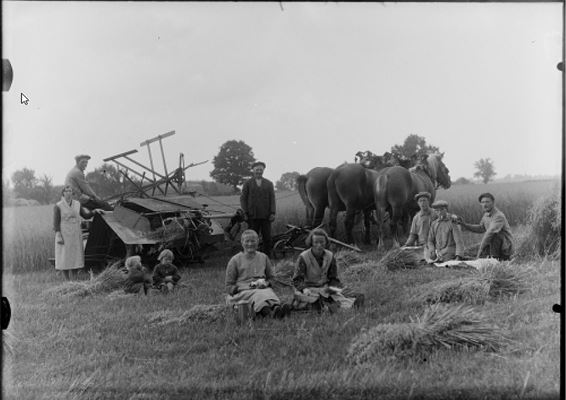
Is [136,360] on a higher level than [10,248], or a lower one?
lower

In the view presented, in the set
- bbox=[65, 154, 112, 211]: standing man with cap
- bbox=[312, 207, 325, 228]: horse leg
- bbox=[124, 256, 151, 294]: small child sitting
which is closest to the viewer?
bbox=[65, 154, 112, 211]: standing man with cap

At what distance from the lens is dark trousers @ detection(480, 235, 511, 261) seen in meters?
3.54

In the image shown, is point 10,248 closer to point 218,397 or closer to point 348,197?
point 218,397

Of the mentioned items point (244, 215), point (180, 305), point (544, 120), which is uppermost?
Answer: point (544, 120)

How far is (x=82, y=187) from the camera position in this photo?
3.28 m

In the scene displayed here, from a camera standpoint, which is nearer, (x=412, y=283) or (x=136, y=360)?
(x=136, y=360)

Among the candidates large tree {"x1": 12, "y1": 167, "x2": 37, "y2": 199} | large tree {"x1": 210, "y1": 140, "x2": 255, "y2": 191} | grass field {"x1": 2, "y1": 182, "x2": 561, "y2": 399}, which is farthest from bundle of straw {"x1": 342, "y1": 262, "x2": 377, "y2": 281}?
large tree {"x1": 12, "y1": 167, "x2": 37, "y2": 199}

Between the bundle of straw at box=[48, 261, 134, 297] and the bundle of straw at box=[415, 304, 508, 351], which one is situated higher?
the bundle of straw at box=[48, 261, 134, 297]

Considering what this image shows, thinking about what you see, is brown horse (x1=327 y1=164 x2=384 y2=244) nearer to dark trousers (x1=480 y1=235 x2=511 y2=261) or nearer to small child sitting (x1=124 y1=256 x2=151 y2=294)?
dark trousers (x1=480 y1=235 x2=511 y2=261)

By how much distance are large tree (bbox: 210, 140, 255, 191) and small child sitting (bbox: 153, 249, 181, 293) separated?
564mm

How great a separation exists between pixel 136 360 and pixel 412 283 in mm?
1740


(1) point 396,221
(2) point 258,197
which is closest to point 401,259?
(1) point 396,221

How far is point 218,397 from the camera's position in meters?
3.07

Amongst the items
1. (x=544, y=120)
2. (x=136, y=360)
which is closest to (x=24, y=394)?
(x=136, y=360)
